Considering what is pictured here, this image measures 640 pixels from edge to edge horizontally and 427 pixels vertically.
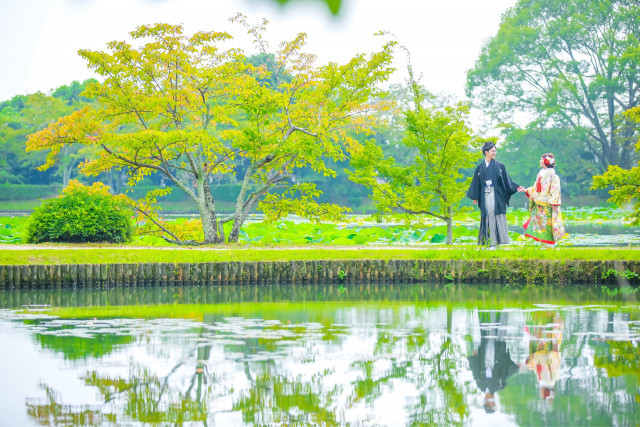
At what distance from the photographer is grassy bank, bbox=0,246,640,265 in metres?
12.3

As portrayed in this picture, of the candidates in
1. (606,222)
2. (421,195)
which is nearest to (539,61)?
(606,222)

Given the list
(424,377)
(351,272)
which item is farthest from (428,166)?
(424,377)

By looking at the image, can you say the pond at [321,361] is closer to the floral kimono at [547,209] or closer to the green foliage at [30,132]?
the floral kimono at [547,209]

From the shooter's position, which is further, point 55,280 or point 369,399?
point 55,280

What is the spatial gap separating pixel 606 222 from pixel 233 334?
3123 centimetres

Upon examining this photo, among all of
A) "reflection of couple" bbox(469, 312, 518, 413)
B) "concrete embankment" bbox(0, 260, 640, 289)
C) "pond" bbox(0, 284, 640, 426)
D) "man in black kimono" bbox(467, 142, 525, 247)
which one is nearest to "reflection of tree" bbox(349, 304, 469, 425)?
"pond" bbox(0, 284, 640, 426)

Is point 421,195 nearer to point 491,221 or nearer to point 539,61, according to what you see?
point 491,221

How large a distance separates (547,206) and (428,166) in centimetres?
446

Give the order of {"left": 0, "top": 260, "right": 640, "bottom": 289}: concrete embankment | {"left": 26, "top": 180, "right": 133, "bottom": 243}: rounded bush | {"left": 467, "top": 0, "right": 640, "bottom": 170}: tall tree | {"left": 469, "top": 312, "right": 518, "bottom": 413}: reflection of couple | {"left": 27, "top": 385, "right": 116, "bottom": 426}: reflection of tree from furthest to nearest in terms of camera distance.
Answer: {"left": 467, "top": 0, "right": 640, "bottom": 170}: tall tree < {"left": 26, "top": 180, "right": 133, "bottom": 243}: rounded bush < {"left": 0, "top": 260, "right": 640, "bottom": 289}: concrete embankment < {"left": 469, "top": 312, "right": 518, "bottom": 413}: reflection of couple < {"left": 27, "top": 385, "right": 116, "bottom": 426}: reflection of tree

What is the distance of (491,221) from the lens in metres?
13.9

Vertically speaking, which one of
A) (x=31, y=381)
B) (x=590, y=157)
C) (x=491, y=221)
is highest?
(x=590, y=157)

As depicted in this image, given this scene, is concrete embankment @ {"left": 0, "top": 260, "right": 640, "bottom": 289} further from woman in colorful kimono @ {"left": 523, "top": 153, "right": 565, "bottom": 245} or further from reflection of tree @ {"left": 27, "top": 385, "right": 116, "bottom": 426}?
reflection of tree @ {"left": 27, "top": 385, "right": 116, "bottom": 426}

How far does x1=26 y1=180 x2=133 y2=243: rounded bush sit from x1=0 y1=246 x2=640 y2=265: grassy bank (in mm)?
2333

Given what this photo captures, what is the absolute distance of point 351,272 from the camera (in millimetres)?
12391
